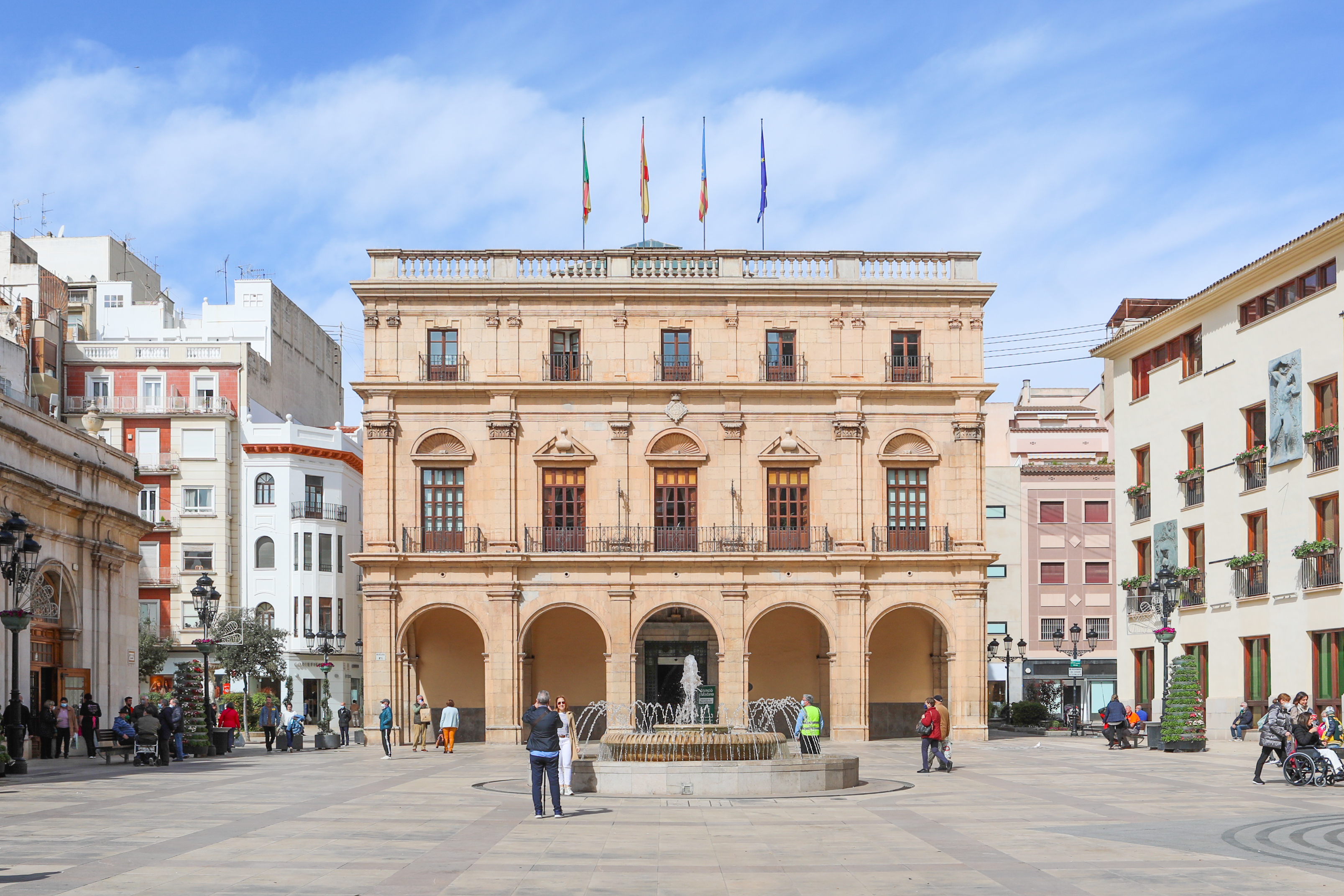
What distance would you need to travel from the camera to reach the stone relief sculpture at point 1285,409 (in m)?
36.3

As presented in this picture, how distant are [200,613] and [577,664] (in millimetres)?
12863

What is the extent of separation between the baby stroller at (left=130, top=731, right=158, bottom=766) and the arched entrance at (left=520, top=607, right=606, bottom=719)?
51.7 ft

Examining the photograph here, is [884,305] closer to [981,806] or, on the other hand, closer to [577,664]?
[577,664]

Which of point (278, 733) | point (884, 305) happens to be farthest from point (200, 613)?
point (884, 305)

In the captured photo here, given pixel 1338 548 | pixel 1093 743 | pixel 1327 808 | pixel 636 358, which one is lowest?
pixel 1093 743

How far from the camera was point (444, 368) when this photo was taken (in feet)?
145

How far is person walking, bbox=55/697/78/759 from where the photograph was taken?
32531 mm

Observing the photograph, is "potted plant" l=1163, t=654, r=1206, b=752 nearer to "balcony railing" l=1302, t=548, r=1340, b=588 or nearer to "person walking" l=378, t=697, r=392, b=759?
"balcony railing" l=1302, t=548, r=1340, b=588

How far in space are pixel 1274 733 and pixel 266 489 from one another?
4945 cm

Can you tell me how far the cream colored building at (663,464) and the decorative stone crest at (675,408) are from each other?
0.27 ft

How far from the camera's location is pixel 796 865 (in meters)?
13.9

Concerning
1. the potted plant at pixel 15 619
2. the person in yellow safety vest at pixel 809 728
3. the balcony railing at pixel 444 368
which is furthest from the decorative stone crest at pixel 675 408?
the potted plant at pixel 15 619

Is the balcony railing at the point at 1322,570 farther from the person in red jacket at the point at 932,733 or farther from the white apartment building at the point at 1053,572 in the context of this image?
the white apartment building at the point at 1053,572

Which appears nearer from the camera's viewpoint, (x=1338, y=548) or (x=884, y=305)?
(x=1338, y=548)
